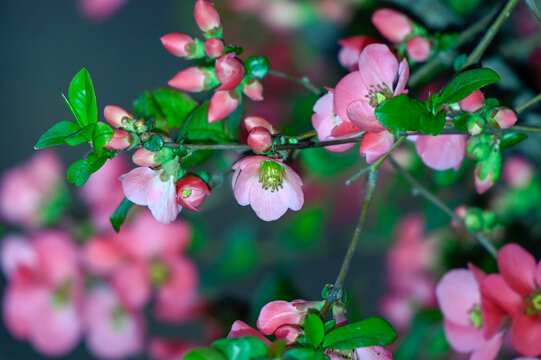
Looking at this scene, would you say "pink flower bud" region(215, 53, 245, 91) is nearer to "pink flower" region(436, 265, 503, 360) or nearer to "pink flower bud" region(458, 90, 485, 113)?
"pink flower bud" region(458, 90, 485, 113)

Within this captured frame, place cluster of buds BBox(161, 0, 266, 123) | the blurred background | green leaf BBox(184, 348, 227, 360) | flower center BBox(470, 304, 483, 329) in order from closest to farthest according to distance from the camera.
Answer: green leaf BBox(184, 348, 227, 360) < cluster of buds BBox(161, 0, 266, 123) < flower center BBox(470, 304, 483, 329) < the blurred background

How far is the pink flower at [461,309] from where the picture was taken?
1.80ft

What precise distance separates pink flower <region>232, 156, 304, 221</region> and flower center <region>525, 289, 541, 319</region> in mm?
227

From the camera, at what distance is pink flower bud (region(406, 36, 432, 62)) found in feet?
1.75

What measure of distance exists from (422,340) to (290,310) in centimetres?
38

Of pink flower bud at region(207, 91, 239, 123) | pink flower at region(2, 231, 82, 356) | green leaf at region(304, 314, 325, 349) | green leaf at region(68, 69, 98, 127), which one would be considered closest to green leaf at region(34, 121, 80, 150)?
green leaf at region(68, 69, 98, 127)

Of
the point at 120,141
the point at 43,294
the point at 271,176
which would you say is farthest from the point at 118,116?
the point at 43,294

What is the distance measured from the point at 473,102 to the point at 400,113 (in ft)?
0.26

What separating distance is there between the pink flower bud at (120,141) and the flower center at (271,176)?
115mm

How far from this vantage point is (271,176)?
1.53 ft

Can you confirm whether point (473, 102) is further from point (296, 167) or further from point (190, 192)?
point (296, 167)

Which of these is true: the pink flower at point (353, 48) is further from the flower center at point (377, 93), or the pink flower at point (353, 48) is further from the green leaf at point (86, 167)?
the green leaf at point (86, 167)

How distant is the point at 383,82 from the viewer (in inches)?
17.0

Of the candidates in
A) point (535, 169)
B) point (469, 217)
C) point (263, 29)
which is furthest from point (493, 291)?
point (263, 29)
